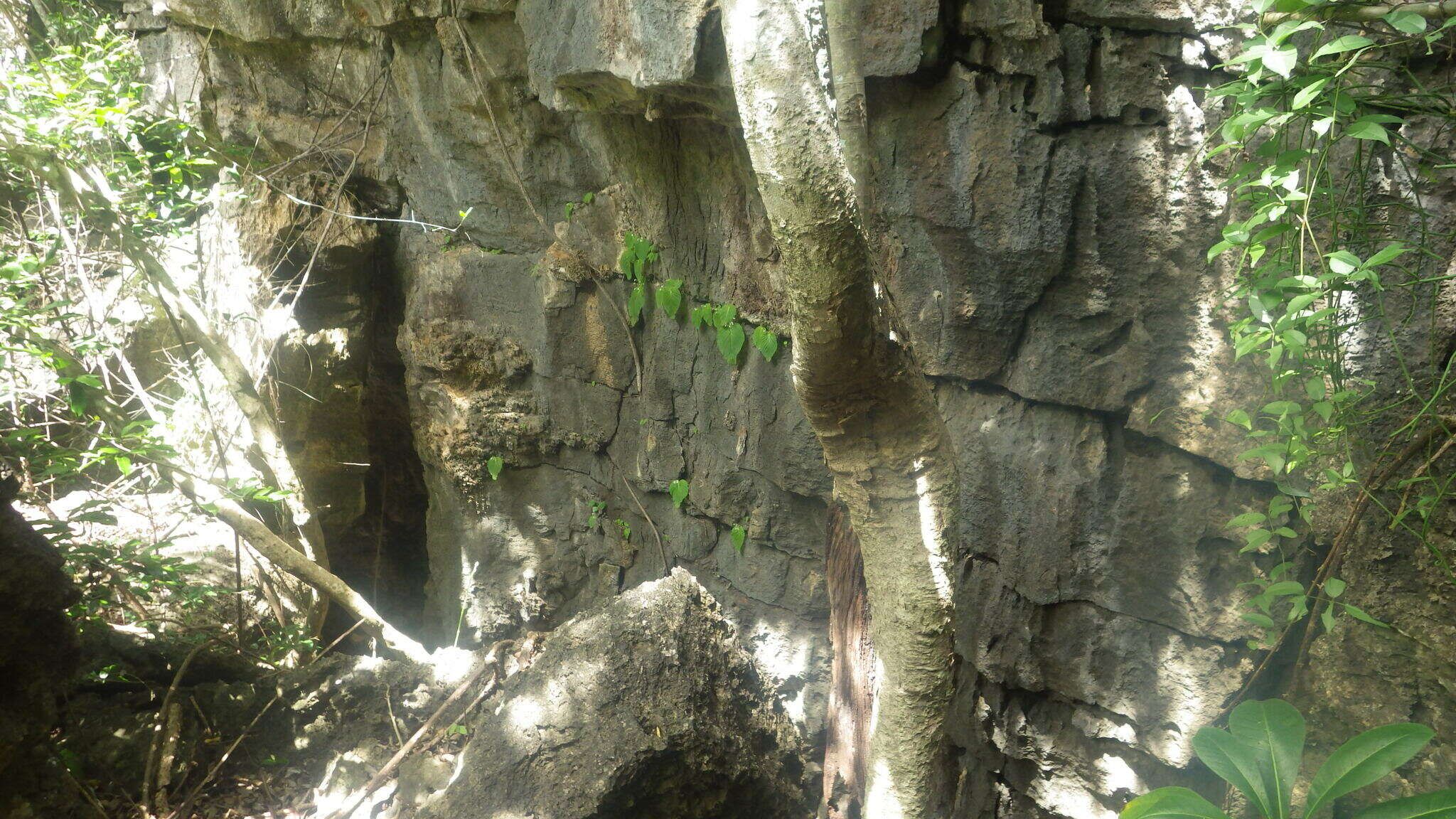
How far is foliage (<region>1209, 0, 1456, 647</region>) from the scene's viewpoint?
4.63 feet

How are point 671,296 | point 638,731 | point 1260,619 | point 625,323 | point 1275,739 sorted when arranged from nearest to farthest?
point 1275,739
point 1260,619
point 638,731
point 671,296
point 625,323

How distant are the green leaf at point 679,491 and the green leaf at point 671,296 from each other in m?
0.80

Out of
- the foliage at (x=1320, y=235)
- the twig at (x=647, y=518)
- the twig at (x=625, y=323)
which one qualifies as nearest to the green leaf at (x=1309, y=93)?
the foliage at (x=1320, y=235)

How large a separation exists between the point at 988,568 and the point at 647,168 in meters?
2.13

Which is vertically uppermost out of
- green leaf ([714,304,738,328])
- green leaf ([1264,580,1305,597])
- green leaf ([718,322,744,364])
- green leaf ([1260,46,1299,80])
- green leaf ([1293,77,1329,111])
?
green leaf ([1260,46,1299,80])

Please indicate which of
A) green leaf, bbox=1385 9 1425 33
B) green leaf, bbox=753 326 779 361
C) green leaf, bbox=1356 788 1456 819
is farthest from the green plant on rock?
green leaf, bbox=1356 788 1456 819

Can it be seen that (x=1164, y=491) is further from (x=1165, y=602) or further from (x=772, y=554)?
(x=772, y=554)

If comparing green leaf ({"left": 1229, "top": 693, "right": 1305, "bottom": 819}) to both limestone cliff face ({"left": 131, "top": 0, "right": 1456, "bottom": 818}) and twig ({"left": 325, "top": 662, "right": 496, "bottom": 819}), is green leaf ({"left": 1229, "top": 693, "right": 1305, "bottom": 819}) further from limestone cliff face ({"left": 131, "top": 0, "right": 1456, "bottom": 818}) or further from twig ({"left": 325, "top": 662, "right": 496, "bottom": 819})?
twig ({"left": 325, "top": 662, "right": 496, "bottom": 819})

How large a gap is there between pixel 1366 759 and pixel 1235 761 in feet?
0.70

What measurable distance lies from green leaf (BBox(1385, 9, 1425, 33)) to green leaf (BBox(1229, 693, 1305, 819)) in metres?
1.24

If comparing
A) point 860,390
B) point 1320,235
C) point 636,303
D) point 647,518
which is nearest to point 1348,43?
point 1320,235

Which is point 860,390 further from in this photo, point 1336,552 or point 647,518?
point 647,518

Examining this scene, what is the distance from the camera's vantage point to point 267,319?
14.0 feet

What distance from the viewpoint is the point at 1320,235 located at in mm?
1731
